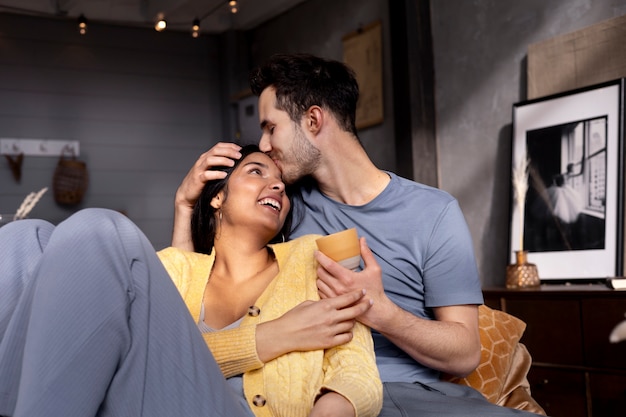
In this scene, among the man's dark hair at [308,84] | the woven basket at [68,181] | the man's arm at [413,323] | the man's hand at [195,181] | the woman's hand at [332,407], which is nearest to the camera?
the woman's hand at [332,407]

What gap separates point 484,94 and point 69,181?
401 centimetres

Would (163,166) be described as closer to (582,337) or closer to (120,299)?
(582,337)

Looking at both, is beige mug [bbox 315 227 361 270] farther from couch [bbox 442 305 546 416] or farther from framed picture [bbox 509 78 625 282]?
framed picture [bbox 509 78 625 282]

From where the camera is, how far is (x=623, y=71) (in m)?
3.72

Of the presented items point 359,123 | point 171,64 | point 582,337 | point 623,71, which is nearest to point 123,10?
point 171,64

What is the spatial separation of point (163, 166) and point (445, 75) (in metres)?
3.60

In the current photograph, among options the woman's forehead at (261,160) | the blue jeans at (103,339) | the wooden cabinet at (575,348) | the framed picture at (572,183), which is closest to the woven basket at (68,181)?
the framed picture at (572,183)

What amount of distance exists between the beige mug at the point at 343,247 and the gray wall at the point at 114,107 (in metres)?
5.76

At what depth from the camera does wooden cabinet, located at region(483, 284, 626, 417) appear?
10.3 ft

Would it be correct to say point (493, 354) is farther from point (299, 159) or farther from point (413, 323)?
point (299, 159)

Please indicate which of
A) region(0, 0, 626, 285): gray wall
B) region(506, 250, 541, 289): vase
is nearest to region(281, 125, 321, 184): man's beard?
region(506, 250, 541, 289): vase

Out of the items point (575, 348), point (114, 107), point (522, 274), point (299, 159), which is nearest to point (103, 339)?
point (299, 159)

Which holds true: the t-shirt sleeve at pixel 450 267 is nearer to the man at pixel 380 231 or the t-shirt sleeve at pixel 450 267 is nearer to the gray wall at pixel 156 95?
the man at pixel 380 231

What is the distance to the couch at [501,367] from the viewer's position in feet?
7.70
